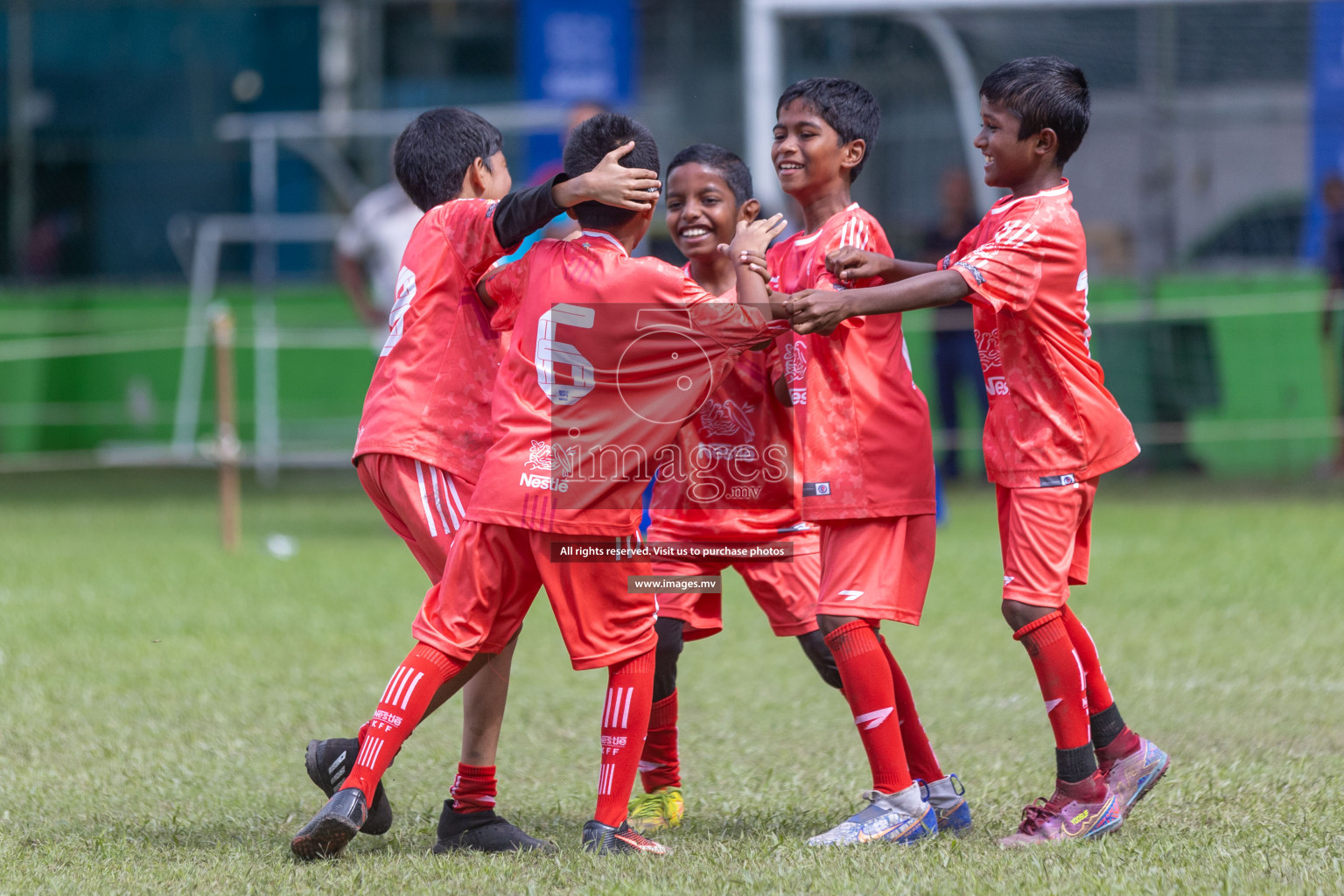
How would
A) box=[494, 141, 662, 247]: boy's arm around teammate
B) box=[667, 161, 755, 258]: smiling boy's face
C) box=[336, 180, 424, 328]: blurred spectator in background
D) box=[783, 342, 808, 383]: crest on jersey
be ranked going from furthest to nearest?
box=[336, 180, 424, 328]: blurred spectator in background < box=[667, 161, 755, 258]: smiling boy's face < box=[783, 342, 808, 383]: crest on jersey < box=[494, 141, 662, 247]: boy's arm around teammate

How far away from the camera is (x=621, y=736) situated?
12.2 ft

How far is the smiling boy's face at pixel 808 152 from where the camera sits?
3.95m

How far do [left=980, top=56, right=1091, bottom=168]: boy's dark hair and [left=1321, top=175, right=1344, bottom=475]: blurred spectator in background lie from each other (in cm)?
921

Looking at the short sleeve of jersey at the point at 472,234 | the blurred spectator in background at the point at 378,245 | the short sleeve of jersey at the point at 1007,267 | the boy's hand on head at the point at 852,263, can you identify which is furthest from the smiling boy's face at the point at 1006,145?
the blurred spectator in background at the point at 378,245

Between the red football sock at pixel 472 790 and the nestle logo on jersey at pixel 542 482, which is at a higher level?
the nestle logo on jersey at pixel 542 482

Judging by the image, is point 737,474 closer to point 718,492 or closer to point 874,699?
point 718,492

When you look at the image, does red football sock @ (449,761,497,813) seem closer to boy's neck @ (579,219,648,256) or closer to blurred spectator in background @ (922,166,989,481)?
boy's neck @ (579,219,648,256)

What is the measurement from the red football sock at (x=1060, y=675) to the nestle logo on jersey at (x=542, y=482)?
118 cm

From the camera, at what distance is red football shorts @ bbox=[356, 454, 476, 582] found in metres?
3.90

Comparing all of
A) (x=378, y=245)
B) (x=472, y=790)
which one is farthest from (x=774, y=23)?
(x=472, y=790)

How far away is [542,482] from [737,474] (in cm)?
82

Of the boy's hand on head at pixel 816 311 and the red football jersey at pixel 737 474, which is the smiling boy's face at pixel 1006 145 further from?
the red football jersey at pixel 737 474

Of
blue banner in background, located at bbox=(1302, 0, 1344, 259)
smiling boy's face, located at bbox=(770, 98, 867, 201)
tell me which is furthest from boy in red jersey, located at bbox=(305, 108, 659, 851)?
blue banner in background, located at bbox=(1302, 0, 1344, 259)

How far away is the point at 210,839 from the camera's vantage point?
386 cm
